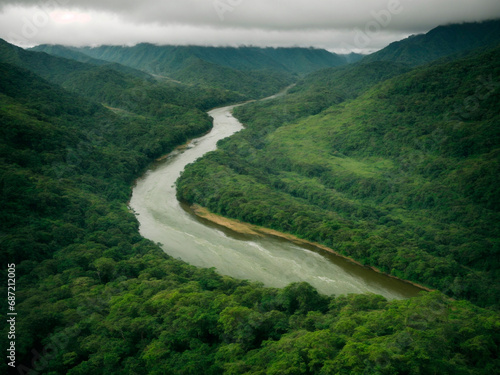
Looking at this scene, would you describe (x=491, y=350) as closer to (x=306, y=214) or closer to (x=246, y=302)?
(x=246, y=302)

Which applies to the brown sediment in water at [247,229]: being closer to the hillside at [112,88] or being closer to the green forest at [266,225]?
the green forest at [266,225]

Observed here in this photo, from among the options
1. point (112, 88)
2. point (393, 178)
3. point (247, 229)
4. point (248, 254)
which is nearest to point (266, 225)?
point (247, 229)

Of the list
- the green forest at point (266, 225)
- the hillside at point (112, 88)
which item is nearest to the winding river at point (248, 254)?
the green forest at point (266, 225)

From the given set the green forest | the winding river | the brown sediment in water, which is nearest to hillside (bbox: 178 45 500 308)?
the green forest

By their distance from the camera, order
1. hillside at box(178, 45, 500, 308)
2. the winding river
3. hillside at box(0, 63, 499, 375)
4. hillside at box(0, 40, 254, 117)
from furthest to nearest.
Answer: hillside at box(0, 40, 254, 117) < hillside at box(178, 45, 500, 308) < the winding river < hillside at box(0, 63, 499, 375)

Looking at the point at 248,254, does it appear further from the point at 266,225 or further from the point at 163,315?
the point at 163,315

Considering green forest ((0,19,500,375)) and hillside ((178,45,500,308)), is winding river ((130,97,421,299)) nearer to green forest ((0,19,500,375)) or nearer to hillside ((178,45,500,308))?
hillside ((178,45,500,308))

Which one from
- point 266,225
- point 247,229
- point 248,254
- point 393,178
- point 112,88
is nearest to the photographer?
point 248,254
